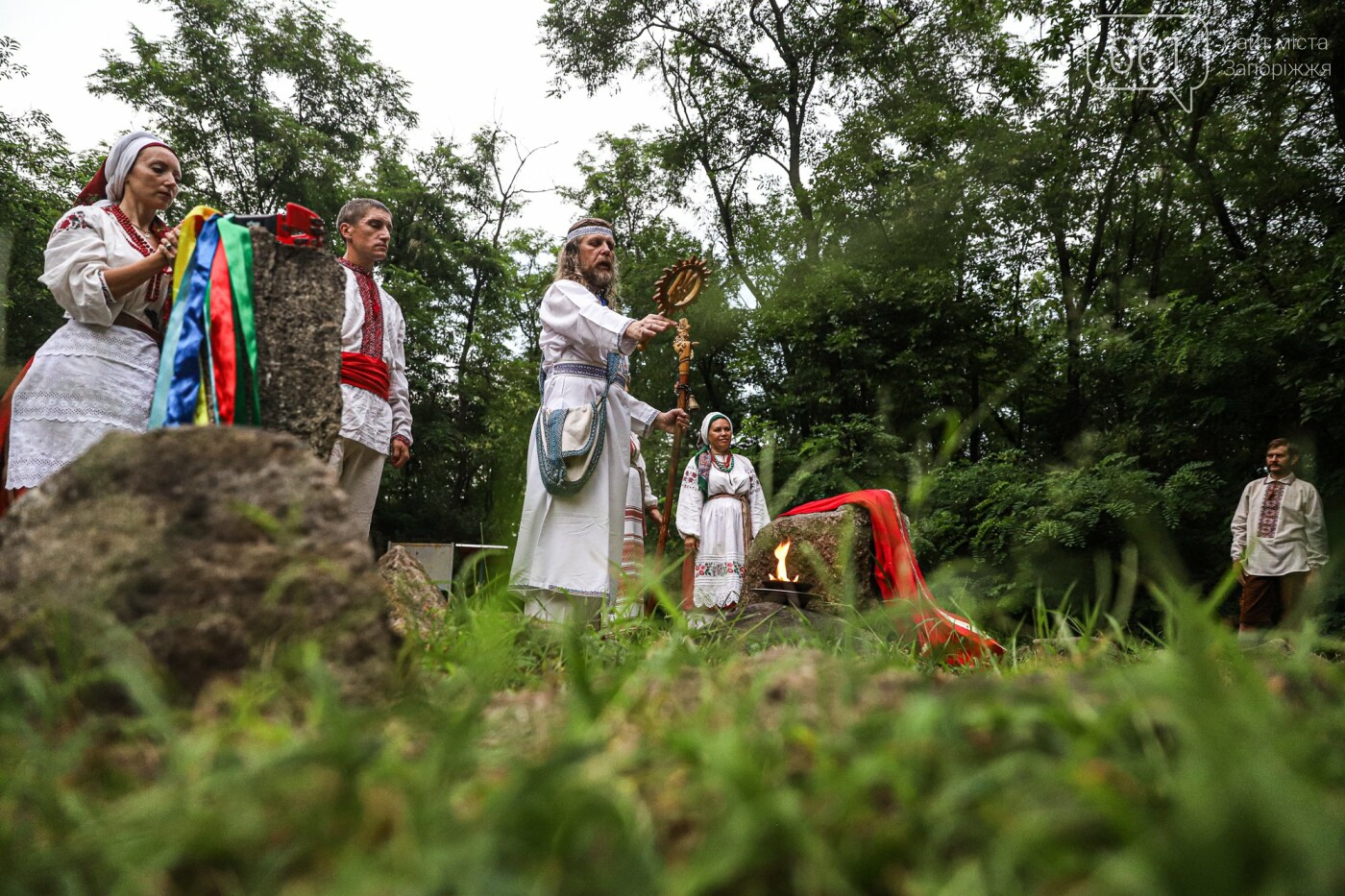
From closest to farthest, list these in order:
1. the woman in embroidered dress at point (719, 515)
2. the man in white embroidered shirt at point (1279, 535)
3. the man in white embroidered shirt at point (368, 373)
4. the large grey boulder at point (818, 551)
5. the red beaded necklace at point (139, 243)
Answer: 1. the red beaded necklace at point (139, 243)
2. the man in white embroidered shirt at point (368, 373)
3. the large grey boulder at point (818, 551)
4. the man in white embroidered shirt at point (1279, 535)
5. the woman in embroidered dress at point (719, 515)

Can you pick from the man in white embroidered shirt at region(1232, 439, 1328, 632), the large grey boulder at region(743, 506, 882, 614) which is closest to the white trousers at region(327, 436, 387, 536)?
the large grey boulder at region(743, 506, 882, 614)

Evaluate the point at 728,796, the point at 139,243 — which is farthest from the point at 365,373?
the point at 728,796

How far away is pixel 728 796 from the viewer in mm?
876

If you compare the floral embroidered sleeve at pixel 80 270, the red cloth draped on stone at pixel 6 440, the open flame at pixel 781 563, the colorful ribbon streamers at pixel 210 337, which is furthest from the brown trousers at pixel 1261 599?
the red cloth draped on stone at pixel 6 440

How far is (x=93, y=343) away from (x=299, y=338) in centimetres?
95

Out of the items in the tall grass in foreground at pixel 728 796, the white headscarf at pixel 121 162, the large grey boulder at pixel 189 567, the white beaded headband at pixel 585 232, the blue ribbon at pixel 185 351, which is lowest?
the tall grass in foreground at pixel 728 796

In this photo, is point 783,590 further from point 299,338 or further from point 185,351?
point 185,351

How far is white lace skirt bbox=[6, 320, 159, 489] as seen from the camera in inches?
118

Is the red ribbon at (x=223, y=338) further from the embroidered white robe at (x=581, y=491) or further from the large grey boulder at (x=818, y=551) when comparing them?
the large grey boulder at (x=818, y=551)

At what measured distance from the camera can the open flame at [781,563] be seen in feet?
22.2

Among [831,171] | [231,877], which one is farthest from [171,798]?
[831,171]

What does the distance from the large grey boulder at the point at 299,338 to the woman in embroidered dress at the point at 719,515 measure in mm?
6623

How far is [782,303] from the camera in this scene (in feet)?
50.5

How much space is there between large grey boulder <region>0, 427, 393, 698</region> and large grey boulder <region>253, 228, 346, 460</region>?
3.25 ft
